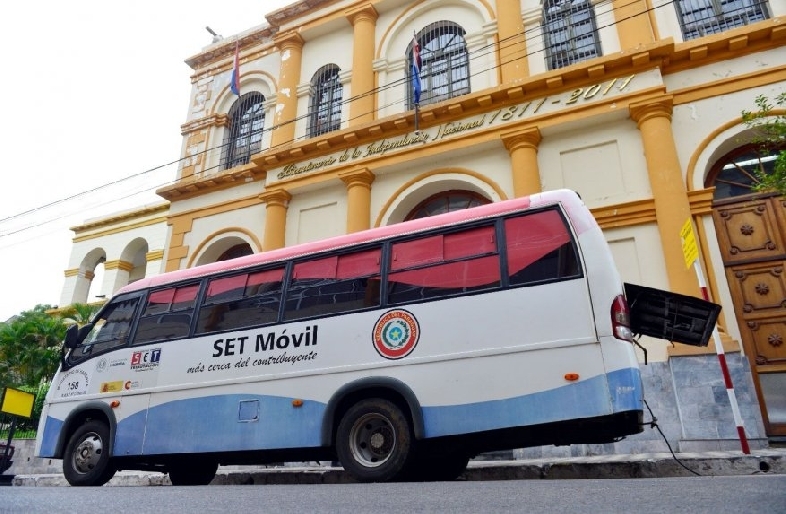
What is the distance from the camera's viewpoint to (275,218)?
13.5 meters

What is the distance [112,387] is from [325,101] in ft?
33.7

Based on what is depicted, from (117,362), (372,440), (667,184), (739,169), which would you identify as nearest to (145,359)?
(117,362)

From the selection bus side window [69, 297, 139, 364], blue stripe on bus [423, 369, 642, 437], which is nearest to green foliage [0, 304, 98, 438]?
bus side window [69, 297, 139, 364]

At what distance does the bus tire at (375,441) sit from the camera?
16.5 feet

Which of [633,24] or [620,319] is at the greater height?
[633,24]

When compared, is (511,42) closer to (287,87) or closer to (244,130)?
(287,87)

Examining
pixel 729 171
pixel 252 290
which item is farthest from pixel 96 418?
pixel 729 171

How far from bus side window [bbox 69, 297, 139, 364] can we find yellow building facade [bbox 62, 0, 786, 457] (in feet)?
18.4

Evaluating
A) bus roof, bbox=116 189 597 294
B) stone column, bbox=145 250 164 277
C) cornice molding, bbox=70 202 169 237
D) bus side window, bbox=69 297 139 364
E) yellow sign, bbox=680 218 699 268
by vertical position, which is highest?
cornice molding, bbox=70 202 169 237

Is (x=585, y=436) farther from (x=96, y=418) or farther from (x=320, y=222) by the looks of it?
(x=320, y=222)

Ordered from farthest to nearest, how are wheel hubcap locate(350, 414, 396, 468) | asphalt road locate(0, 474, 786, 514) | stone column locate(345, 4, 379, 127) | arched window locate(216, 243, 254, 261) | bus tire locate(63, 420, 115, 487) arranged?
arched window locate(216, 243, 254, 261), stone column locate(345, 4, 379, 127), bus tire locate(63, 420, 115, 487), wheel hubcap locate(350, 414, 396, 468), asphalt road locate(0, 474, 786, 514)

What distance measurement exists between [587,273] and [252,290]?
3911 millimetres

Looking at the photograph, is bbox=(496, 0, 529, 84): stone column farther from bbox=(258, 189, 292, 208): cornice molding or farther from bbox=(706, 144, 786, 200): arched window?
bbox=(258, 189, 292, 208): cornice molding

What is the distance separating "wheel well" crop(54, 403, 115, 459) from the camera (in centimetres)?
704
